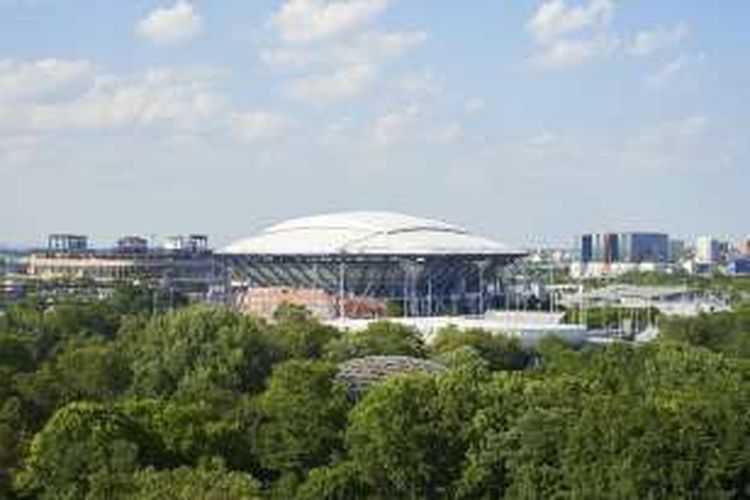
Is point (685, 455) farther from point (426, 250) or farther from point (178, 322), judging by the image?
point (426, 250)

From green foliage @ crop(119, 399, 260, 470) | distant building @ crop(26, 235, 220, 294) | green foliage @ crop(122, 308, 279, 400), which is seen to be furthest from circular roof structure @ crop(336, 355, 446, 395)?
distant building @ crop(26, 235, 220, 294)

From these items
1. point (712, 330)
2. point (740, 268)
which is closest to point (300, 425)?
point (712, 330)

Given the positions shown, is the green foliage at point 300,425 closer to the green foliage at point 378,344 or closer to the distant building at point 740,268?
the green foliage at point 378,344

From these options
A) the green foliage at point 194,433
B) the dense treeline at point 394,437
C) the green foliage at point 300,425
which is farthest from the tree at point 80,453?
the green foliage at point 300,425

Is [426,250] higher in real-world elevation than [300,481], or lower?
higher

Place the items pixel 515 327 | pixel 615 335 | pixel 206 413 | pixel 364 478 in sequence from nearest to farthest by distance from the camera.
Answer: pixel 364 478 → pixel 206 413 → pixel 515 327 → pixel 615 335

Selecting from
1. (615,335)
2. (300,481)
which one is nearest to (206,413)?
(300,481)

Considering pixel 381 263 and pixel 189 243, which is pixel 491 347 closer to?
pixel 381 263
